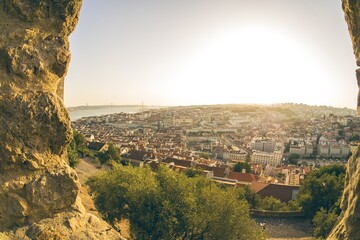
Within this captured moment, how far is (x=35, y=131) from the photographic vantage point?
6.69 metres

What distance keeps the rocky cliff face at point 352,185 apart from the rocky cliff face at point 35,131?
4685 mm

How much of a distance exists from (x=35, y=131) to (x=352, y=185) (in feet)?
19.6

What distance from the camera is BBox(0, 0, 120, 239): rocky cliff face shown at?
6.50 meters

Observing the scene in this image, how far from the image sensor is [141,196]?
14.4 meters

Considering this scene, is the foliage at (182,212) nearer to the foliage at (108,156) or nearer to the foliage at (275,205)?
the foliage at (275,205)

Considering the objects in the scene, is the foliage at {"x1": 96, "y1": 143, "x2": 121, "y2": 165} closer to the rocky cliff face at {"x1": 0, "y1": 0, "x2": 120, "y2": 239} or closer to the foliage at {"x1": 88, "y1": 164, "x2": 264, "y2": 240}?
the foliage at {"x1": 88, "y1": 164, "x2": 264, "y2": 240}

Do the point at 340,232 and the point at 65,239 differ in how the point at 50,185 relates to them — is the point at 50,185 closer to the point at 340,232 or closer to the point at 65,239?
the point at 65,239

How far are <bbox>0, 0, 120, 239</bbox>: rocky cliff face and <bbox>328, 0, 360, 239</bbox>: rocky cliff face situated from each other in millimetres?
4685

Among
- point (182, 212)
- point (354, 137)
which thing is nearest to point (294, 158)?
point (354, 137)

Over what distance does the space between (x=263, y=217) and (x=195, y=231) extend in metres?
9.93

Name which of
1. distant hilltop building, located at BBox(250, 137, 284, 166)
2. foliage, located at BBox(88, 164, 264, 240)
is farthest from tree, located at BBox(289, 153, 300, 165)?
foliage, located at BBox(88, 164, 264, 240)

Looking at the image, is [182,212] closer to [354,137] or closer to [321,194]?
[321,194]

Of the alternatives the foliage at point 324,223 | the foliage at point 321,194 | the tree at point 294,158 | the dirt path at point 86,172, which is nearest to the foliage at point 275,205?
the foliage at point 321,194

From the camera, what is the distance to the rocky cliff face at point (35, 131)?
6.50 m
